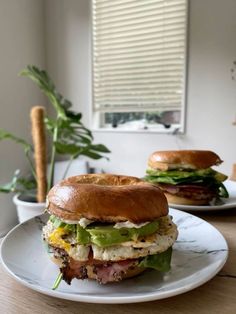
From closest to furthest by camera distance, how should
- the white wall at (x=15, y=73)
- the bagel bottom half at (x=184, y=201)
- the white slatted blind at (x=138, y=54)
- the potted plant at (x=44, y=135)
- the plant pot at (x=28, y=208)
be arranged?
the bagel bottom half at (x=184, y=201) < the potted plant at (x=44, y=135) < the plant pot at (x=28, y=208) < the white slatted blind at (x=138, y=54) < the white wall at (x=15, y=73)

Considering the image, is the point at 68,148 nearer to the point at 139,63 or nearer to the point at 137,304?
the point at 139,63

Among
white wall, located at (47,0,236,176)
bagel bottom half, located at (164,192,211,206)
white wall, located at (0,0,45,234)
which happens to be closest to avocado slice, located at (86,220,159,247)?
bagel bottom half, located at (164,192,211,206)

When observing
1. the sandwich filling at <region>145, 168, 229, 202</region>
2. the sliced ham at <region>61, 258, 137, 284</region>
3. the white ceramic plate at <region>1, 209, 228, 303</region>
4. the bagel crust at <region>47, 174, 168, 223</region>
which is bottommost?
the white ceramic plate at <region>1, 209, 228, 303</region>

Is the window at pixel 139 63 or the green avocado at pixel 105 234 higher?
the window at pixel 139 63

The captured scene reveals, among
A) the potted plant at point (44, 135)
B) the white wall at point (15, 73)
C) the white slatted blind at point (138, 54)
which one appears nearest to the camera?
the potted plant at point (44, 135)

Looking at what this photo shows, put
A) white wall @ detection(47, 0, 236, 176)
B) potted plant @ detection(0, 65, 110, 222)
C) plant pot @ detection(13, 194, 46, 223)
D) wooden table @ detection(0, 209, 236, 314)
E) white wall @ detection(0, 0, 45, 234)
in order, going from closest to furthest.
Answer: wooden table @ detection(0, 209, 236, 314) → potted plant @ detection(0, 65, 110, 222) → plant pot @ detection(13, 194, 46, 223) → white wall @ detection(47, 0, 236, 176) → white wall @ detection(0, 0, 45, 234)

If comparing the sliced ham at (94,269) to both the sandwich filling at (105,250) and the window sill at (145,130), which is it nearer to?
the sandwich filling at (105,250)

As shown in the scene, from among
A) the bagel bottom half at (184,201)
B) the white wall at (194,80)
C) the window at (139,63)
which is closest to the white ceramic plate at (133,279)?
the bagel bottom half at (184,201)

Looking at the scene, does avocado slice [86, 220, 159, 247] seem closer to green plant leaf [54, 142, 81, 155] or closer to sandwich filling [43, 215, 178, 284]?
sandwich filling [43, 215, 178, 284]
